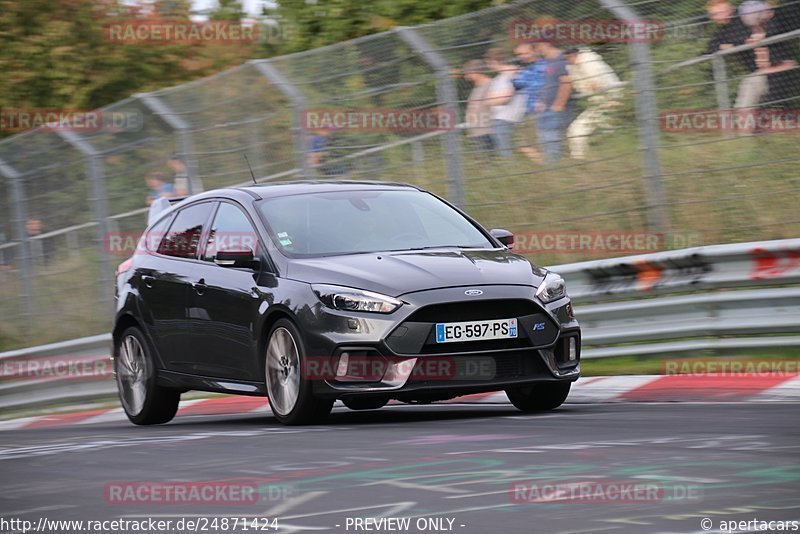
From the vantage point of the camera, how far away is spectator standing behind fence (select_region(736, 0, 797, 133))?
11.4m

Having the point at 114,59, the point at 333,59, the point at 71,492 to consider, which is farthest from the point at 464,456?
the point at 114,59

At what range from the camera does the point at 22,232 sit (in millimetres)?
18797

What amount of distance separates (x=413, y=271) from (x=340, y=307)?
1.62 ft

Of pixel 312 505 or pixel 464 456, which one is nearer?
pixel 312 505

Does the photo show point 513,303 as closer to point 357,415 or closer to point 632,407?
point 632,407

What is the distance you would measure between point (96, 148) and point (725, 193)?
291 inches

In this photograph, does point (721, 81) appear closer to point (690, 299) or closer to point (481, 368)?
point (690, 299)

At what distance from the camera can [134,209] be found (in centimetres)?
1680

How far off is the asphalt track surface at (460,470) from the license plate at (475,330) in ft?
1.56

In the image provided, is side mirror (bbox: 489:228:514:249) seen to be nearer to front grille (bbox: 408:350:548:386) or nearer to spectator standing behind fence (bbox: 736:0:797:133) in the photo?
front grille (bbox: 408:350:548:386)

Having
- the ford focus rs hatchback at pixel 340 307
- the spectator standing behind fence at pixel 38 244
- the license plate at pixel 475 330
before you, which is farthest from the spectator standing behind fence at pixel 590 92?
the spectator standing behind fence at pixel 38 244

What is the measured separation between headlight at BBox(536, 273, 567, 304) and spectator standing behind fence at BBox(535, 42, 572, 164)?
3.02 metres

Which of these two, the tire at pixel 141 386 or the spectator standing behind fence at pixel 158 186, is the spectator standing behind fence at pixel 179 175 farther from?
the tire at pixel 141 386

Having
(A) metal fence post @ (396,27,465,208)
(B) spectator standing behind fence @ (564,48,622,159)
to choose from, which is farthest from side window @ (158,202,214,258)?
(B) spectator standing behind fence @ (564,48,622,159)
